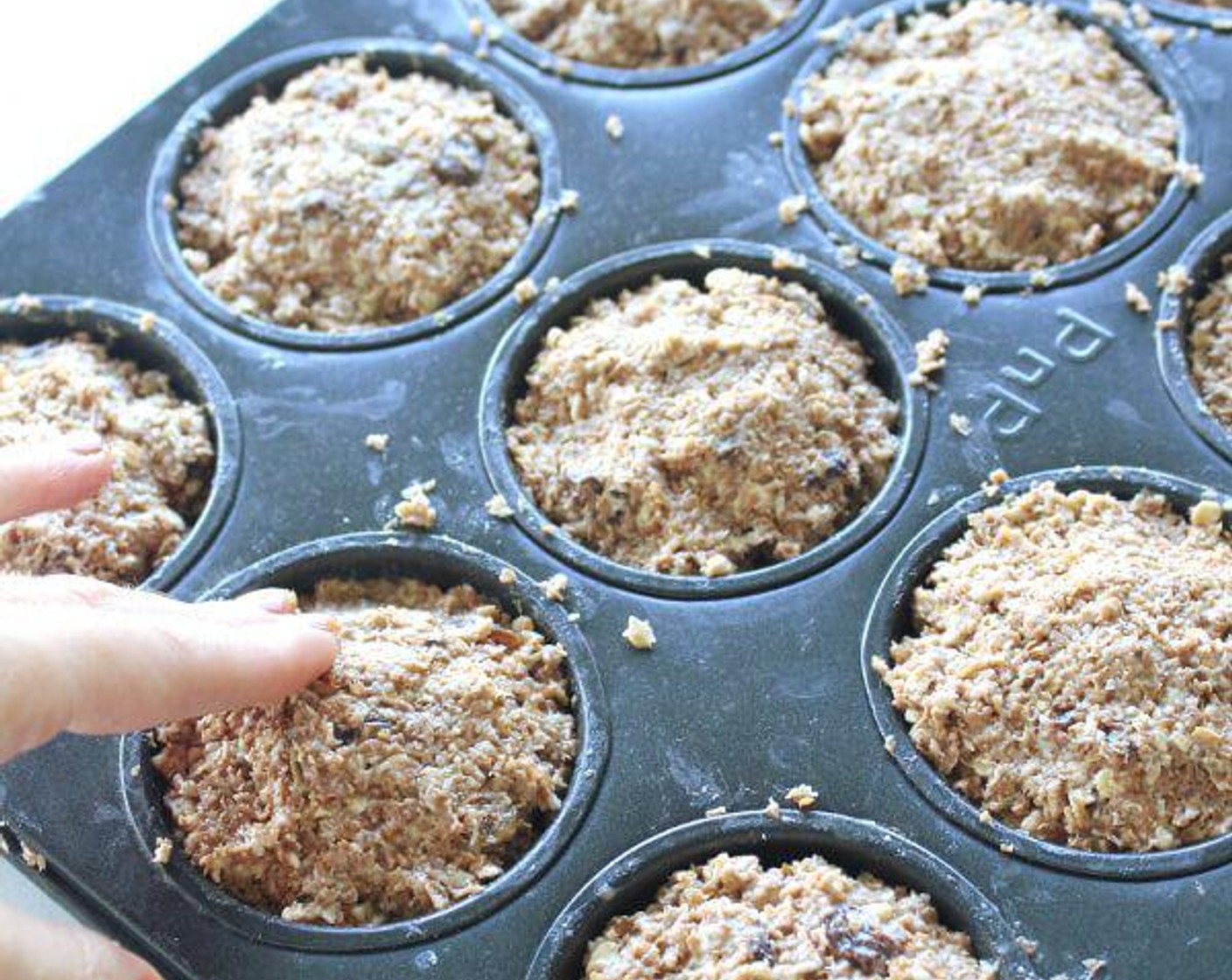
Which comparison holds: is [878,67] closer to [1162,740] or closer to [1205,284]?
[1205,284]

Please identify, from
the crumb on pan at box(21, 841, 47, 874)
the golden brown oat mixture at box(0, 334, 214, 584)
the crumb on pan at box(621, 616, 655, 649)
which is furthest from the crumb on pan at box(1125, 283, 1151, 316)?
the crumb on pan at box(21, 841, 47, 874)

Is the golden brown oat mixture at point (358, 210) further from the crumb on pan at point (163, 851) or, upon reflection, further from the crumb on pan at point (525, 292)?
the crumb on pan at point (163, 851)

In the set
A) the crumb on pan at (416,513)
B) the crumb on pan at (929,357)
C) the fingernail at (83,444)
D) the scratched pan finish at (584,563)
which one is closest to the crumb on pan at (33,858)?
the scratched pan finish at (584,563)

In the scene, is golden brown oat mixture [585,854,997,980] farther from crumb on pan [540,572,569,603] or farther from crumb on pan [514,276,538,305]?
crumb on pan [514,276,538,305]

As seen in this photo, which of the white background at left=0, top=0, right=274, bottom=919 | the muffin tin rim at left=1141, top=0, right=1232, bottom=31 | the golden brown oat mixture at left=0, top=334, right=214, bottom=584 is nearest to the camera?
the golden brown oat mixture at left=0, top=334, right=214, bottom=584

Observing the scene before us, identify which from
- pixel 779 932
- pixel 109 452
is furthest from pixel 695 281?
pixel 779 932

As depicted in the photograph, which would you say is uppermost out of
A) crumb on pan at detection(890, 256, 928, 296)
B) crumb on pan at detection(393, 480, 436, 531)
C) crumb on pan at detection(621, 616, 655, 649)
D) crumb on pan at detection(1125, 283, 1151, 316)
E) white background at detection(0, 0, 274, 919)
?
white background at detection(0, 0, 274, 919)

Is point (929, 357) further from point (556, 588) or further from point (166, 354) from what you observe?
point (166, 354)
